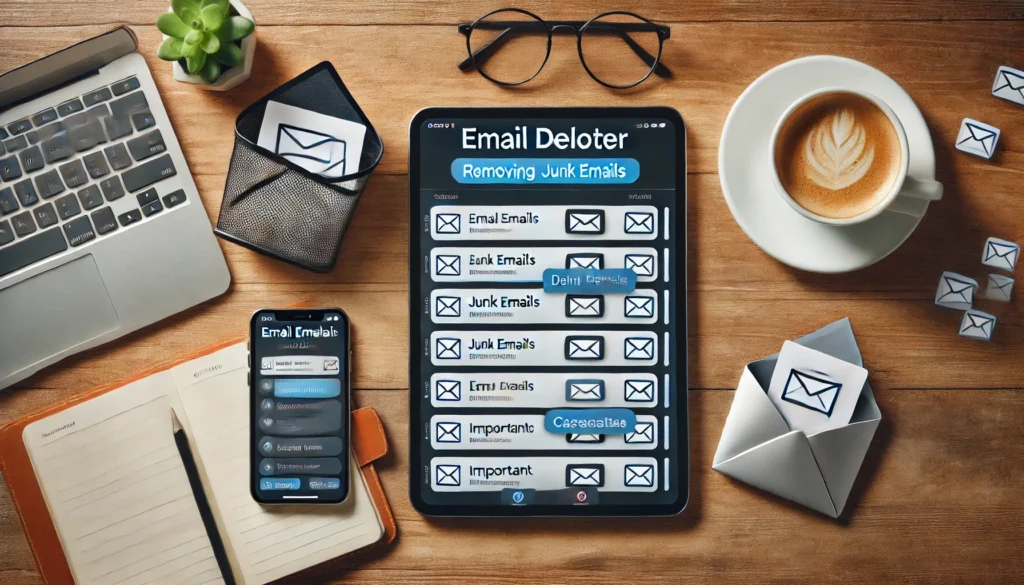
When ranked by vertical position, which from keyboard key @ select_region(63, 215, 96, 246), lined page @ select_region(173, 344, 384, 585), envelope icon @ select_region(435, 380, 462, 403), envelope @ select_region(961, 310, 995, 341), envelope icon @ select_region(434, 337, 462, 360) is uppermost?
keyboard key @ select_region(63, 215, 96, 246)

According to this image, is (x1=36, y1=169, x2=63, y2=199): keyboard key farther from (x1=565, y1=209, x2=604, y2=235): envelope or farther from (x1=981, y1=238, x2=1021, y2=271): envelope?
(x1=981, y1=238, x2=1021, y2=271): envelope

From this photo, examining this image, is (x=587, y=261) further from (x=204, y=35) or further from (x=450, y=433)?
(x=204, y=35)

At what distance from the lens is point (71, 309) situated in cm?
79

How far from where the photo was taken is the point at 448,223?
80cm

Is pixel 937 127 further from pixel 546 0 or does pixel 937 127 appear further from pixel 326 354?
pixel 326 354

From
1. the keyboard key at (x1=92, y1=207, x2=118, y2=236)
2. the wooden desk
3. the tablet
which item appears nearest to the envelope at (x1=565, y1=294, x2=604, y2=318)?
the tablet

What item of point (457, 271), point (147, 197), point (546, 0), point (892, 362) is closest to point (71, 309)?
point (147, 197)

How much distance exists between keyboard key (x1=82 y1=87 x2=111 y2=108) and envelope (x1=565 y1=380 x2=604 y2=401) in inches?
24.4

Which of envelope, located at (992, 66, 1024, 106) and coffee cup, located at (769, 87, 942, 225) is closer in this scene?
coffee cup, located at (769, 87, 942, 225)

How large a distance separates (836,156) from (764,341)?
0.22 metres

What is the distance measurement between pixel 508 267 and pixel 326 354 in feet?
0.76

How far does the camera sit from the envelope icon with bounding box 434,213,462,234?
801mm

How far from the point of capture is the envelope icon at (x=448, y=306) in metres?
0.80

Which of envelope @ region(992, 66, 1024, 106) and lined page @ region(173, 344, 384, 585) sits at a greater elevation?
envelope @ region(992, 66, 1024, 106)
